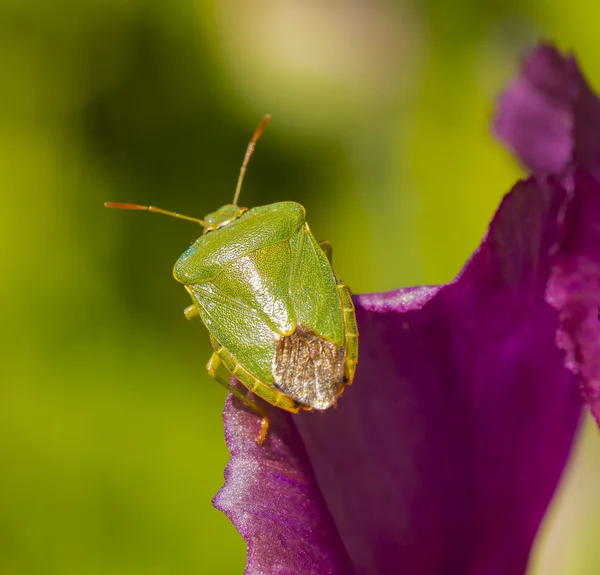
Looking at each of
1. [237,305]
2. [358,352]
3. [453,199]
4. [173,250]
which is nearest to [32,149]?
[173,250]

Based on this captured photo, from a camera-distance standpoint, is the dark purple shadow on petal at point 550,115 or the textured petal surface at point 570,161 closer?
the textured petal surface at point 570,161

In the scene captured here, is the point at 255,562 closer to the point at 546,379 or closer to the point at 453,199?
the point at 546,379

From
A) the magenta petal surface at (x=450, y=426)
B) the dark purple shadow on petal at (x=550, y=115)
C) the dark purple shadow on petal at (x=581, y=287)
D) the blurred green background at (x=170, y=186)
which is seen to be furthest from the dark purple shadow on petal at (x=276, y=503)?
the blurred green background at (x=170, y=186)

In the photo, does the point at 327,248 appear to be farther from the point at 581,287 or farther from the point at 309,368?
the point at 581,287

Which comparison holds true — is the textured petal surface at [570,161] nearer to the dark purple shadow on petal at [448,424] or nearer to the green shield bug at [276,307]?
the dark purple shadow on petal at [448,424]

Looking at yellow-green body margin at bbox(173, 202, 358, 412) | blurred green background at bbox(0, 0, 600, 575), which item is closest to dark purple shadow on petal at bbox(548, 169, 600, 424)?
yellow-green body margin at bbox(173, 202, 358, 412)

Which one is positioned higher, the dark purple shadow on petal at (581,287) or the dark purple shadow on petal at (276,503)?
the dark purple shadow on petal at (581,287)
